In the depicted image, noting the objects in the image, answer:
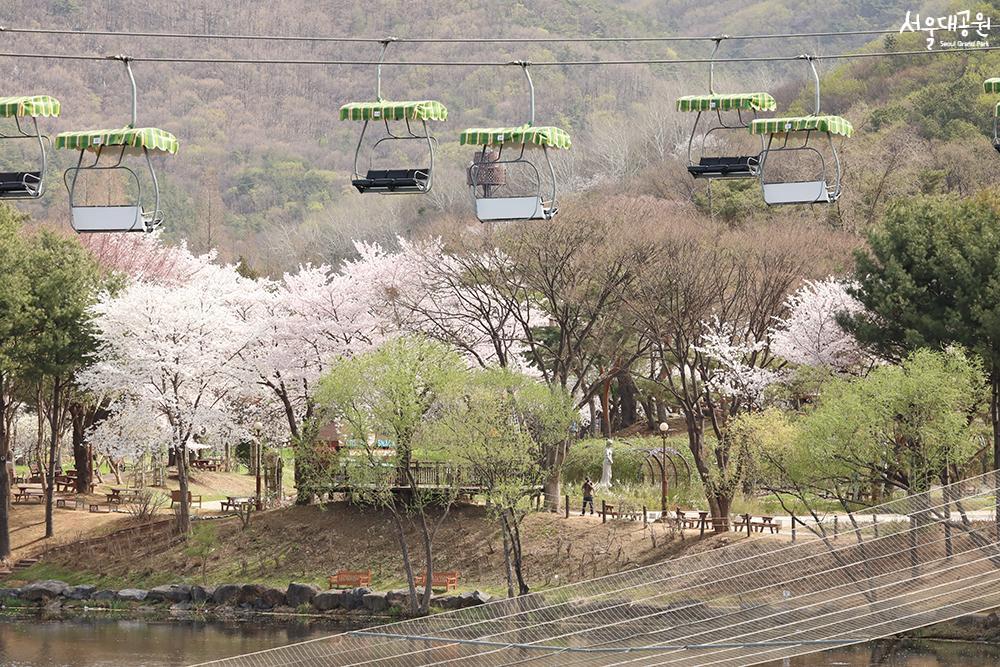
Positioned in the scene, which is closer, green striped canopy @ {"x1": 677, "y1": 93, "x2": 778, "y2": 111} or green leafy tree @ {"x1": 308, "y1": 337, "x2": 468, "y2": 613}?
green striped canopy @ {"x1": 677, "y1": 93, "x2": 778, "y2": 111}

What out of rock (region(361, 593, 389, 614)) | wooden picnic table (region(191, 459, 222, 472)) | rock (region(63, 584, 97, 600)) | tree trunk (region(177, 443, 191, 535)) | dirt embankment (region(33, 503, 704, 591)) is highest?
wooden picnic table (region(191, 459, 222, 472))

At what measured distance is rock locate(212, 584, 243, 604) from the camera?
4097 cm

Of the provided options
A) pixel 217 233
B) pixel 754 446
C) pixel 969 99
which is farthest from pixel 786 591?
pixel 217 233

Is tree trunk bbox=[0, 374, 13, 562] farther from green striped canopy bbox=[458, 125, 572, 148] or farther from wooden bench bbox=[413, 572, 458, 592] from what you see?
green striped canopy bbox=[458, 125, 572, 148]

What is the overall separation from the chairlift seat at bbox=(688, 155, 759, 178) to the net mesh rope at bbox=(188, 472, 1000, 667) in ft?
19.9

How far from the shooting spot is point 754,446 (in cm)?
3838

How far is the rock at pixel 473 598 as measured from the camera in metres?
38.2

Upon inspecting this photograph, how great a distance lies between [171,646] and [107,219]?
16.5m

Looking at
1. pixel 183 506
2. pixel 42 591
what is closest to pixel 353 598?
pixel 183 506

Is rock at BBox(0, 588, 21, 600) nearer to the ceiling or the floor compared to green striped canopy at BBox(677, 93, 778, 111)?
nearer to the floor

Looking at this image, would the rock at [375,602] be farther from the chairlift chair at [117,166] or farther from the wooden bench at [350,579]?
the chairlift chair at [117,166]

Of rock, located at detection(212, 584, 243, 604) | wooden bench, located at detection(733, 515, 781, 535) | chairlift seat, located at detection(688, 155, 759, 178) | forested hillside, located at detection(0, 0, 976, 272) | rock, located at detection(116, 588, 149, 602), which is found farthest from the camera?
forested hillside, located at detection(0, 0, 976, 272)

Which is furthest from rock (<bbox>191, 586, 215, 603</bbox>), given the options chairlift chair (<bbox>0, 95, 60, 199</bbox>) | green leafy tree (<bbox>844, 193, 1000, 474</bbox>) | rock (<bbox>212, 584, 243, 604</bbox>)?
chairlift chair (<bbox>0, 95, 60, 199</bbox>)

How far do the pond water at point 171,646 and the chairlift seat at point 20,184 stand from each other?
575 inches
